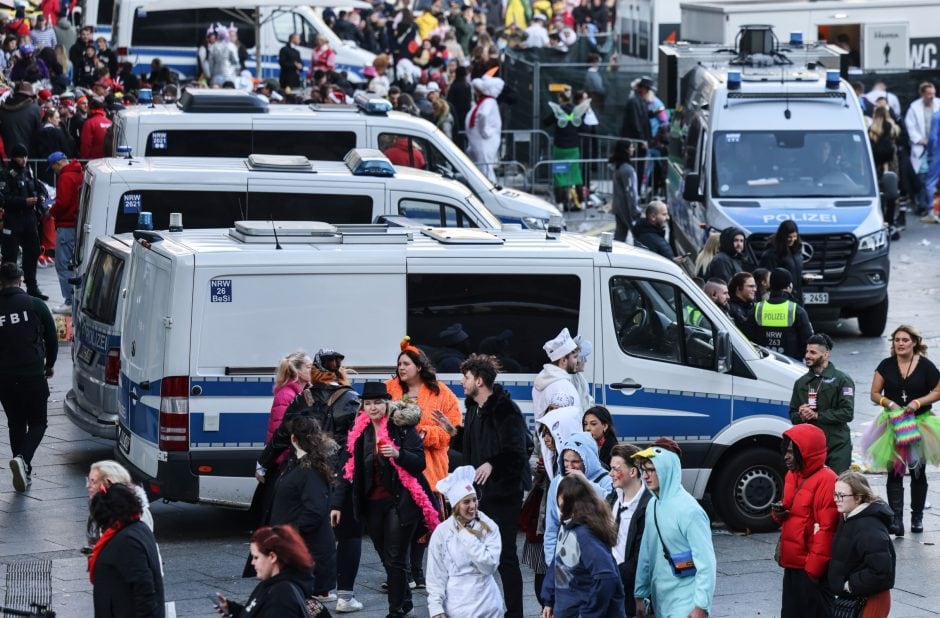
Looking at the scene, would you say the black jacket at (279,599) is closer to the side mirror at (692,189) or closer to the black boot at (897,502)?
the black boot at (897,502)

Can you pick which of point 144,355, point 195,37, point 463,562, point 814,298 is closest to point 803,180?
point 814,298

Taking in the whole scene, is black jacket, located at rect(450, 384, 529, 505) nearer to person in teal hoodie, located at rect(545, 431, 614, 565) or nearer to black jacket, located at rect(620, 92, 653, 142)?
person in teal hoodie, located at rect(545, 431, 614, 565)

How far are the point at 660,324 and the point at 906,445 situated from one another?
1957 millimetres

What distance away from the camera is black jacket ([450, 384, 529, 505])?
10195mm

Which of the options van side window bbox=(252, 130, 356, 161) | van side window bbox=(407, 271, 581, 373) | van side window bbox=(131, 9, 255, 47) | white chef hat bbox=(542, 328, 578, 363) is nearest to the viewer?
white chef hat bbox=(542, 328, 578, 363)

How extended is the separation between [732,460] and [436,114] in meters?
16.1

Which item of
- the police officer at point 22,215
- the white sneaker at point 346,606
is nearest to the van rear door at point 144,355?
the white sneaker at point 346,606

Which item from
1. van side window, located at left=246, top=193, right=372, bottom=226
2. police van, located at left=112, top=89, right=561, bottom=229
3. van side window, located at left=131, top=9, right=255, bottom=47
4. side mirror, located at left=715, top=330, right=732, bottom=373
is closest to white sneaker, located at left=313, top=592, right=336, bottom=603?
side mirror, located at left=715, top=330, right=732, bottom=373

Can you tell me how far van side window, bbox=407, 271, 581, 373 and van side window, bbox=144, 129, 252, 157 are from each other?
271 inches

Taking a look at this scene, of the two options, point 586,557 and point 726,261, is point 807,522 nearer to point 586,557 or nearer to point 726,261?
point 586,557

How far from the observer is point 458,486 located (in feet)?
28.7

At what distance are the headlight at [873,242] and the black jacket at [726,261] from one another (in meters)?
2.95

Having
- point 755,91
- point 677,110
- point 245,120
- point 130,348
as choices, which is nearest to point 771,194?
point 755,91

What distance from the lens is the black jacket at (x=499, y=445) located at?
10195mm
